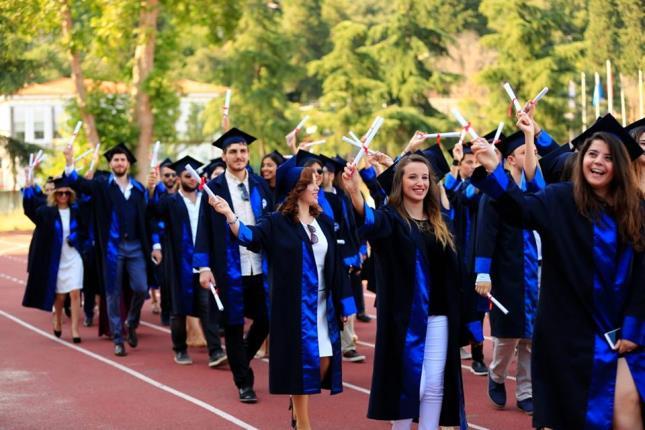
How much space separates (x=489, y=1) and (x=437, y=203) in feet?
111

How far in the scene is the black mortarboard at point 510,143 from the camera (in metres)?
8.38

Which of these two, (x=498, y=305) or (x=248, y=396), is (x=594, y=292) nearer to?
(x=498, y=305)

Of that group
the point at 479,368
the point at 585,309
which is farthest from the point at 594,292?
the point at 479,368

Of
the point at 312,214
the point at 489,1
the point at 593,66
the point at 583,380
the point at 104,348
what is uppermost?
the point at 489,1

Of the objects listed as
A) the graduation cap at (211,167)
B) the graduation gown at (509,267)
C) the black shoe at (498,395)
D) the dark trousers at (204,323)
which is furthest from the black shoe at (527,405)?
the graduation cap at (211,167)

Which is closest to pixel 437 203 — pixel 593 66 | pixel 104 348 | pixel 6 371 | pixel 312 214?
pixel 312 214

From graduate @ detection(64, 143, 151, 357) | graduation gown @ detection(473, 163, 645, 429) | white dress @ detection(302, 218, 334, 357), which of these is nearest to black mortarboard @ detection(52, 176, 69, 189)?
graduate @ detection(64, 143, 151, 357)

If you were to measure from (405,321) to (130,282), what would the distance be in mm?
6557

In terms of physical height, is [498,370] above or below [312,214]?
below

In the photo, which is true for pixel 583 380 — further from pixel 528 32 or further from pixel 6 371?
pixel 528 32

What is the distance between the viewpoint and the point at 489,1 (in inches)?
1550

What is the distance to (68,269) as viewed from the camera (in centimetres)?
1312

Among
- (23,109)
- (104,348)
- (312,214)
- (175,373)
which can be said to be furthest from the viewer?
(23,109)

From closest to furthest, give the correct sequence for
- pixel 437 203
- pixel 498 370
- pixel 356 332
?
pixel 437 203 → pixel 498 370 → pixel 356 332
